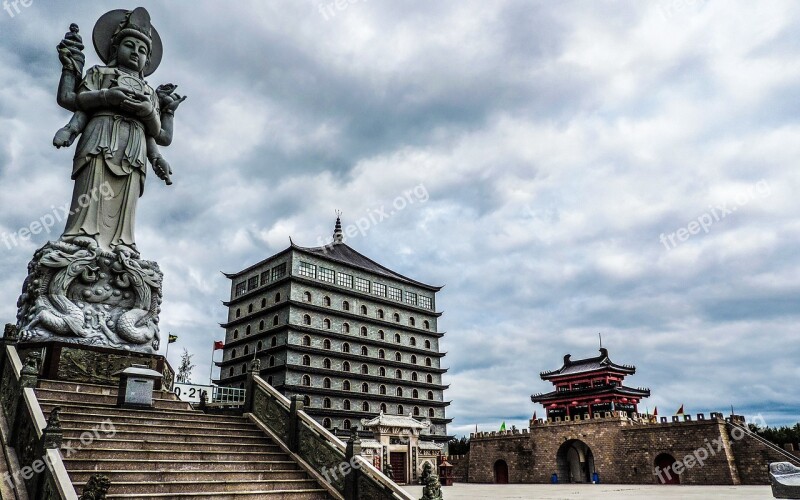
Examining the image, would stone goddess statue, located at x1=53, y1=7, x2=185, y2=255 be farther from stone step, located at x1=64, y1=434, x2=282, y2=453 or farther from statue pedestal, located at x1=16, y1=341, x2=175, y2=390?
stone step, located at x1=64, y1=434, x2=282, y2=453

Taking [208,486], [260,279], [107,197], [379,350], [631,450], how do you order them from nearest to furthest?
[208,486] → [107,197] → [631,450] → [260,279] → [379,350]

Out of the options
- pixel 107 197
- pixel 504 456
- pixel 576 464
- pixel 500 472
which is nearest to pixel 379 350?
pixel 504 456

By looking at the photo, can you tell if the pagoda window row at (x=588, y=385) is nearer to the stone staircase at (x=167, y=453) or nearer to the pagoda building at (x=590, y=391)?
the pagoda building at (x=590, y=391)

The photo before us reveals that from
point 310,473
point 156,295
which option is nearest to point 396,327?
point 156,295

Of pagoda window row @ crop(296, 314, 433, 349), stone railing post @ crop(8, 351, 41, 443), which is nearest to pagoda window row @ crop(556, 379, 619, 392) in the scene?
pagoda window row @ crop(296, 314, 433, 349)

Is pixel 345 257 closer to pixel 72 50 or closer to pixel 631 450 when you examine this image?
pixel 631 450

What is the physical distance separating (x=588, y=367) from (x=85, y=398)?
1478 inches

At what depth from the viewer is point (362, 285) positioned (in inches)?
1636

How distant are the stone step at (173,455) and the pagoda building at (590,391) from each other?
3280 centimetres

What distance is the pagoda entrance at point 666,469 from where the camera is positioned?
30.3 metres

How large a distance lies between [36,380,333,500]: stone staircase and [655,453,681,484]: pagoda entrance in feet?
90.3

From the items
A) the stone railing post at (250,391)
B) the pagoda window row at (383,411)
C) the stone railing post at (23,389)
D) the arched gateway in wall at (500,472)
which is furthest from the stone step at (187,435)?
the arched gateway in wall at (500,472)

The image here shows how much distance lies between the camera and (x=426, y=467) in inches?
335

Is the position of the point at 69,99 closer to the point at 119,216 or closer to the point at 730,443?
the point at 119,216
